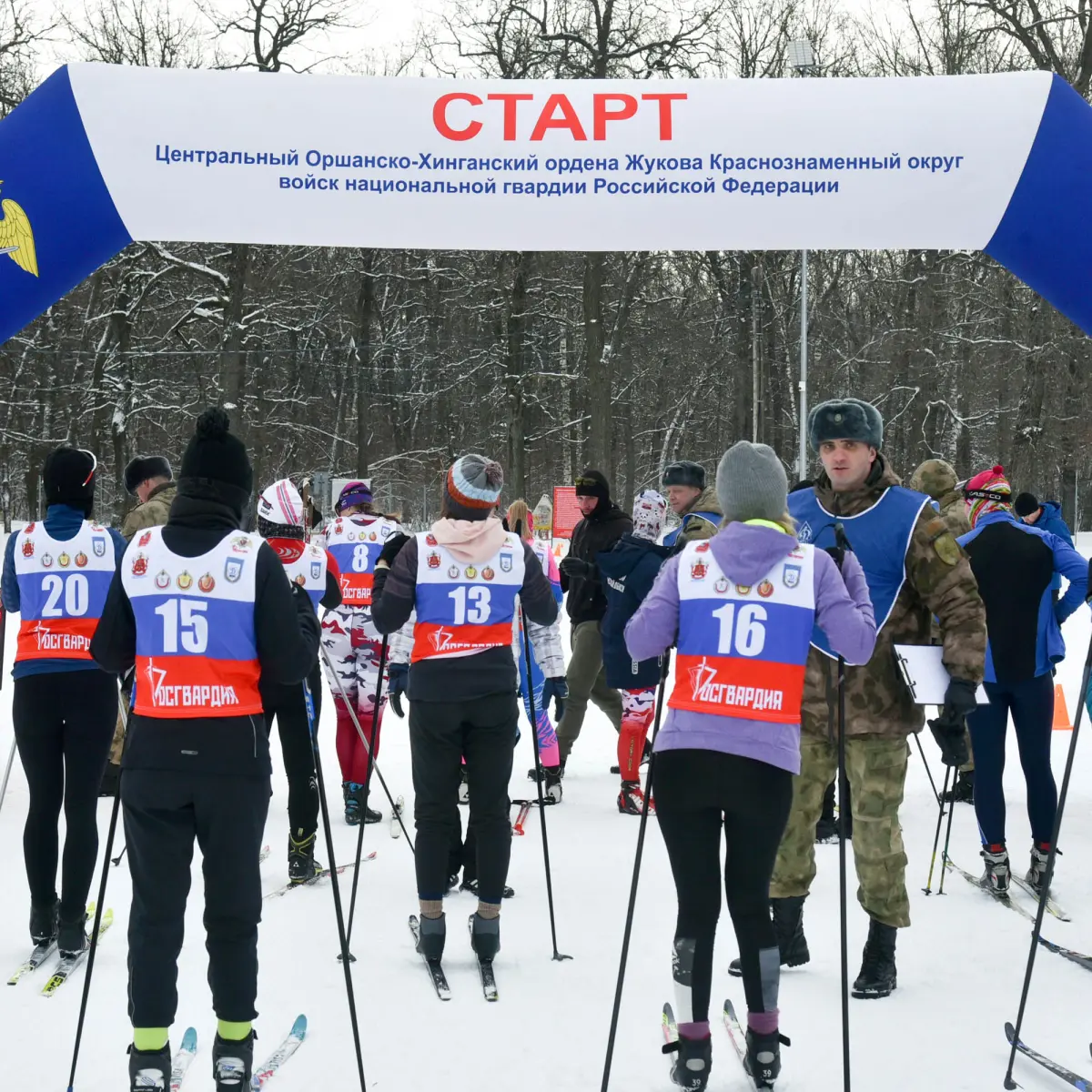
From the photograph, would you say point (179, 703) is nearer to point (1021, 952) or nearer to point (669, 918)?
point (669, 918)

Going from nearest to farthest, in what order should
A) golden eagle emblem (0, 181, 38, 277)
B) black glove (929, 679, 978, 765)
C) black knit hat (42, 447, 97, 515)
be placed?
1. black glove (929, 679, 978, 765)
2. black knit hat (42, 447, 97, 515)
3. golden eagle emblem (0, 181, 38, 277)

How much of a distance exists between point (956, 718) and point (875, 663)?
353 millimetres

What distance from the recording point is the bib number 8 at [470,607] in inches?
180

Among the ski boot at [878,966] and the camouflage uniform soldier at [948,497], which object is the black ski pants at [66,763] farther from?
the camouflage uniform soldier at [948,497]

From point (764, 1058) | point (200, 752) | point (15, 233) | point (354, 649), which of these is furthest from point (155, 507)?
point (764, 1058)

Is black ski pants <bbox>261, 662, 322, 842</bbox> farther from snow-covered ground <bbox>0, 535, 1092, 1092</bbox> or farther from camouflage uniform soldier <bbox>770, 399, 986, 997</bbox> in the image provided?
camouflage uniform soldier <bbox>770, 399, 986, 997</bbox>

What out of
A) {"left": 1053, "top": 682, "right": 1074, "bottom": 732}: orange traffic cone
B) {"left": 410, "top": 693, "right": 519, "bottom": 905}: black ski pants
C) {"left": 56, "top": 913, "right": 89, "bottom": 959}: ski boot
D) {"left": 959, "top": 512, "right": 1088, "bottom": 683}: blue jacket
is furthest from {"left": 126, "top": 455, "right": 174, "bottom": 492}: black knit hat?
{"left": 1053, "top": 682, "right": 1074, "bottom": 732}: orange traffic cone

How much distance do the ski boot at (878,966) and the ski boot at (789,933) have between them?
272 mm

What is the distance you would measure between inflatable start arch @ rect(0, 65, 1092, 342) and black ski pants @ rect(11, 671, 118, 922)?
5.56ft

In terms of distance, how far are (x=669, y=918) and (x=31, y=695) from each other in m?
2.96

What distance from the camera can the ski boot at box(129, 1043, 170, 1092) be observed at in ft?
10.6

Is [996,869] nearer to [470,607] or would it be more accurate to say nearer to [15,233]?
[470,607]

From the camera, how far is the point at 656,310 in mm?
28188

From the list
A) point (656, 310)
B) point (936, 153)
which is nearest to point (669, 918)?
point (936, 153)
